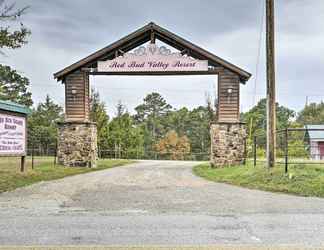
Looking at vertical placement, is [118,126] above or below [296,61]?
below

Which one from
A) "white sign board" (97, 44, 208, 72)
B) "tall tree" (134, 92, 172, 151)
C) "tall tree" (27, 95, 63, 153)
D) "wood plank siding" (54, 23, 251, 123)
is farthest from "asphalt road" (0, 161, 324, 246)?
"tall tree" (134, 92, 172, 151)

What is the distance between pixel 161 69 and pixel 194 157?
28817mm

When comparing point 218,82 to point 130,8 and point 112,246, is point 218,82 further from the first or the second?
point 112,246

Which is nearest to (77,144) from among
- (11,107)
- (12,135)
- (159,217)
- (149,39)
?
(149,39)

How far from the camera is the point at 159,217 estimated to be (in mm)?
7309

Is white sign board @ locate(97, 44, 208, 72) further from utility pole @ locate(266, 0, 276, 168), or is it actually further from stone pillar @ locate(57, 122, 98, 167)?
utility pole @ locate(266, 0, 276, 168)

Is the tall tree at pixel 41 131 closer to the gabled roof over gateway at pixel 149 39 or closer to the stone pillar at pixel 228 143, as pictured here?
the gabled roof over gateway at pixel 149 39

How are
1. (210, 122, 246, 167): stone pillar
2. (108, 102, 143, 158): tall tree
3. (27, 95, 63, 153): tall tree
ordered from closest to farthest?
(210, 122, 246, 167): stone pillar < (108, 102, 143, 158): tall tree < (27, 95, 63, 153): tall tree

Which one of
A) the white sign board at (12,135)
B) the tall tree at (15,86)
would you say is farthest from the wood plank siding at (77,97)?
the tall tree at (15,86)

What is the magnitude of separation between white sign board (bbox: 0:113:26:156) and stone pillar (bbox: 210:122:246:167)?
369 inches

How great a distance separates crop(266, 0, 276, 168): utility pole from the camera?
1394 centimetres

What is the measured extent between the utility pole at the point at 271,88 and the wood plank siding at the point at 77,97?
10442 mm

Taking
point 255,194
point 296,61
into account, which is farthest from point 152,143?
point 255,194

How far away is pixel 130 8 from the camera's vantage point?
18766 millimetres
